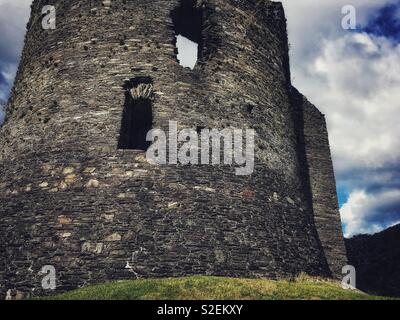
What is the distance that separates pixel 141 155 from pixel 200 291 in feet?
12.0

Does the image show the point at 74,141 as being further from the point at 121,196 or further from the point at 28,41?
the point at 28,41

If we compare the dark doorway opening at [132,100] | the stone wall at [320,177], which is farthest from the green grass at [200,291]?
the stone wall at [320,177]

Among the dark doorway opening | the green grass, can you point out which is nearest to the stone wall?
the green grass

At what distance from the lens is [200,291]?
22.6ft

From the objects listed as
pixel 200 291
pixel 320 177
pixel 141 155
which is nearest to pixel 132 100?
pixel 141 155

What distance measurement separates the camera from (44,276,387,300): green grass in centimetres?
672

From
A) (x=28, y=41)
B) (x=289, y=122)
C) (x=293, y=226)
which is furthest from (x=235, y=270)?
(x=28, y=41)

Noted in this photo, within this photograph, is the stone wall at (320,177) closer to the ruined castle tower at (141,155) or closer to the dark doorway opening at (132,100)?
the ruined castle tower at (141,155)

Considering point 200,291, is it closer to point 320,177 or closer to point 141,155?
point 141,155

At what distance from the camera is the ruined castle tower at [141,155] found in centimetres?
855

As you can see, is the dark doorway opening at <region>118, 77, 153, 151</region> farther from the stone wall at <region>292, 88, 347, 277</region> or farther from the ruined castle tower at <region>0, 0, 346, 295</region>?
the stone wall at <region>292, 88, 347, 277</region>

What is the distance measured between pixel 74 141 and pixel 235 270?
14.9 ft

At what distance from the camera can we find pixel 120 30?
10.8m

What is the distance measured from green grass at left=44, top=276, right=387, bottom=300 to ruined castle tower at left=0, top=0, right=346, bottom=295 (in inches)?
27.8
